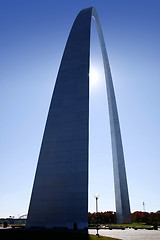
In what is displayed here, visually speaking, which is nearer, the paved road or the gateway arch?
the paved road

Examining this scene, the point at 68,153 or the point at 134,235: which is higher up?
the point at 68,153

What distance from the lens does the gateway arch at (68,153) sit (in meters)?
21.7

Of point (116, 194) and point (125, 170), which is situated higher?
point (125, 170)

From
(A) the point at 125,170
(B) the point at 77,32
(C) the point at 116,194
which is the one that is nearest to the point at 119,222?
(C) the point at 116,194

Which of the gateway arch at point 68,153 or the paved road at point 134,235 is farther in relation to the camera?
the gateway arch at point 68,153

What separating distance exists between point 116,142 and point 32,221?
662 inches

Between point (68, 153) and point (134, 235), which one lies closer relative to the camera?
point (134, 235)

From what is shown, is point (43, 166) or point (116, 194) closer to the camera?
point (43, 166)

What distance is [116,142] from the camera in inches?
1353

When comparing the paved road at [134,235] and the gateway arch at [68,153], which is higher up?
the gateway arch at [68,153]

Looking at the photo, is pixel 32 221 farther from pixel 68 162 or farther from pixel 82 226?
pixel 68 162

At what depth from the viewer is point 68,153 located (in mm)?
23656

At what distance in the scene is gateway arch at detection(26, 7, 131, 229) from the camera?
21672 mm

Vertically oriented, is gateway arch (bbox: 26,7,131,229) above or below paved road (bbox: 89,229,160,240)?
above
